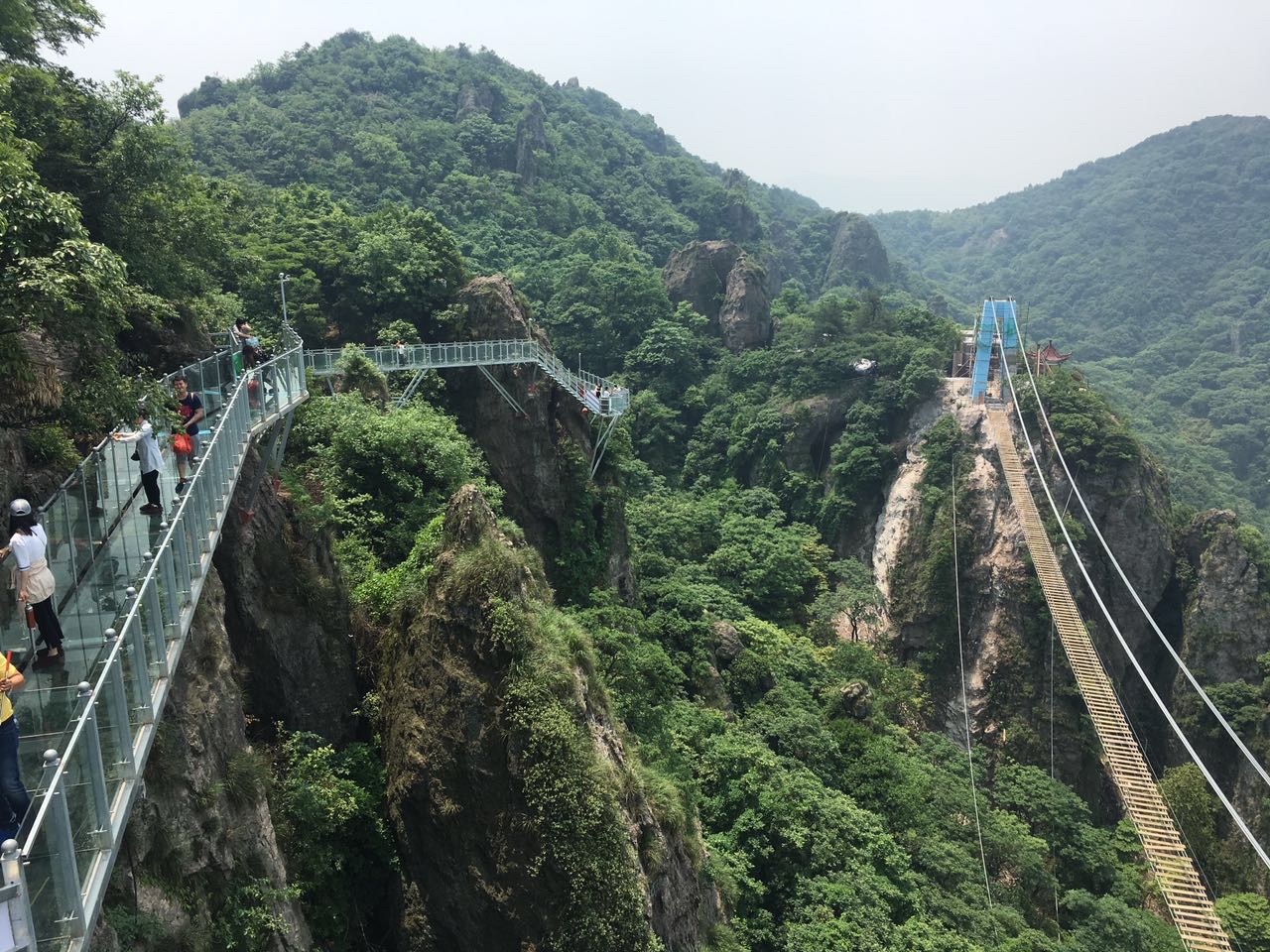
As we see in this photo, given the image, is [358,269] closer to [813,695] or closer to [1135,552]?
[813,695]

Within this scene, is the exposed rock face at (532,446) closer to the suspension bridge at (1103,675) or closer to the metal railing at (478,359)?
the metal railing at (478,359)

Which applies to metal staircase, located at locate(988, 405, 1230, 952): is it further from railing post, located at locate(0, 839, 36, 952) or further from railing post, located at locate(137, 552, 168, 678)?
railing post, located at locate(0, 839, 36, 952)

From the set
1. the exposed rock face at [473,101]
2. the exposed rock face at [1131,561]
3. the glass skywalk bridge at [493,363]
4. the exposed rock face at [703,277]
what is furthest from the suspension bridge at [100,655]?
the exposed rock face at [473,101]

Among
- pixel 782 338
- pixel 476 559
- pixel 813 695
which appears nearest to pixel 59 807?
pixel 476 559

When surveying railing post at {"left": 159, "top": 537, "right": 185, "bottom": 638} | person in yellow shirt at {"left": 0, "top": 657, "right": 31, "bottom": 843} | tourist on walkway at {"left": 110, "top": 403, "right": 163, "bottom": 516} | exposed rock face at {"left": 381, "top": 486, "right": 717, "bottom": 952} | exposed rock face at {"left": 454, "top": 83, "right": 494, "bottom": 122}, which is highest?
exposed rock face at {"left": 454, "top": 83, "right": 494, "bottom": 122}

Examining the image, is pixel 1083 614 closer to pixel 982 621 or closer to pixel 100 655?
pixel 982 621

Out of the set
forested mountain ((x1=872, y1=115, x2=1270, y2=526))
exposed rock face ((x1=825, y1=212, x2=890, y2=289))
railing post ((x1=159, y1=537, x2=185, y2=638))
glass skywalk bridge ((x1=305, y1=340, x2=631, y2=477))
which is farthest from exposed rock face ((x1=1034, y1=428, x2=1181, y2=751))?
exposed rock face ((x1=825, y1=212, x2=890, y2=289))

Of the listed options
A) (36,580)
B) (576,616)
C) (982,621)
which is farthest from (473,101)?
(36,580)
